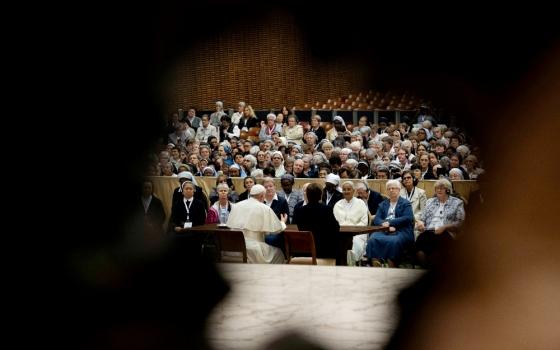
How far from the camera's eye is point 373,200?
17.1ft

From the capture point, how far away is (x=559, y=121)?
689 mm

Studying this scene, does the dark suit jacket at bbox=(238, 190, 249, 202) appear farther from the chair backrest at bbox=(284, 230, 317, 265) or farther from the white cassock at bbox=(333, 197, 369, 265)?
the chair backrest at bbox=(284, 230, 317, 265)

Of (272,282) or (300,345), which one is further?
(272,282)

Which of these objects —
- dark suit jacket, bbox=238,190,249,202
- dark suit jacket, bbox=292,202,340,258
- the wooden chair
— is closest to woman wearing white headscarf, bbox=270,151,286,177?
dark suit jacket, bbox=238,190,249,202

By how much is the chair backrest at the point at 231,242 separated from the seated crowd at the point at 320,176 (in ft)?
0.51

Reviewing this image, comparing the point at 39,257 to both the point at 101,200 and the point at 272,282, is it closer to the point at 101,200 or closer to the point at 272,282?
the point at 101,200

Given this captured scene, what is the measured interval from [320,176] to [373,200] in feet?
1.94

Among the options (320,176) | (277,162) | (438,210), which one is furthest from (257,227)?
(277,162)

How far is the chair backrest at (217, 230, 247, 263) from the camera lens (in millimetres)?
3752

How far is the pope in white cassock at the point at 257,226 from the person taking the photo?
395cm

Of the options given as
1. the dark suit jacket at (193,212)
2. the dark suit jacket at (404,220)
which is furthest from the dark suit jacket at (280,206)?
the dark suit jacket at (404,220)

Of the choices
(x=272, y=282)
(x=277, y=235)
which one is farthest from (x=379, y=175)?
(x=272, y=282)

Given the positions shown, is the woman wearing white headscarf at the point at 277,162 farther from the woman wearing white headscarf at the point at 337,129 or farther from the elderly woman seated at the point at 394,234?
A: the elderly woman seated at the point at 394,234

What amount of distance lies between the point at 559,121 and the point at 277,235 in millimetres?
3560
